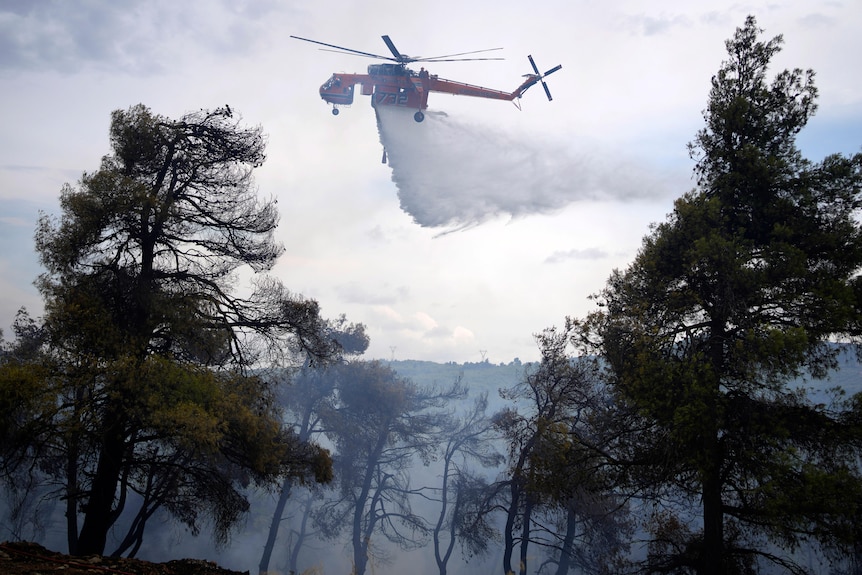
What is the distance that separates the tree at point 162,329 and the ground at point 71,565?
1813mm

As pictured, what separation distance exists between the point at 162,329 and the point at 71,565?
465 centimetres

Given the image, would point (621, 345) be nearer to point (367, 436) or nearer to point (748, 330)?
point (748, 330)

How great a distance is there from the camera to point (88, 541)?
1066 cm

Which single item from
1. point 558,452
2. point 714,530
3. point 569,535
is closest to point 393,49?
point 569,535

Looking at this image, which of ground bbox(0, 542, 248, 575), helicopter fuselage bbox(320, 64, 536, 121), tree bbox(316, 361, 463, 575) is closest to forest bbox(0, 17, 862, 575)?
ground bbox(0, 542, 248, 575)

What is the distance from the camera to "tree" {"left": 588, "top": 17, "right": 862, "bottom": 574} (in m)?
10.1

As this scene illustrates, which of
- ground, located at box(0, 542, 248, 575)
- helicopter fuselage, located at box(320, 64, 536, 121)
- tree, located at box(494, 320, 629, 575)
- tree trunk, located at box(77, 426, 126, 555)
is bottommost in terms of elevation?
ground, located at box(0, 542, 248, 575)

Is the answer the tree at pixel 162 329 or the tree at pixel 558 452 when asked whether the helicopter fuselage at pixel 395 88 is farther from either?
the tree at pixel 162 329

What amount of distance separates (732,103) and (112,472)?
1416 cm

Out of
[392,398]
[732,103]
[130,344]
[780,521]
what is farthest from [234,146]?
[392,398]

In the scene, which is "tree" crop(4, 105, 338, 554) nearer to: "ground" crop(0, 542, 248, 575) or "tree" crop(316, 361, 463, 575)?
"ground" crop(0, 542, 248, 575)

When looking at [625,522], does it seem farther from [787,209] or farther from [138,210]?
[138,210]

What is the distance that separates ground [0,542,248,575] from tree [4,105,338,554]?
181 centimetres

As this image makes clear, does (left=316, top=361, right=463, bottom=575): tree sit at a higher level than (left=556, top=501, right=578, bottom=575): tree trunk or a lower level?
higher
